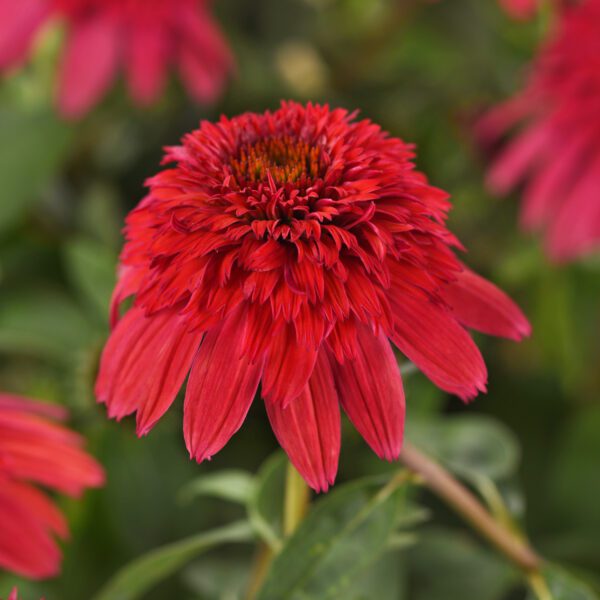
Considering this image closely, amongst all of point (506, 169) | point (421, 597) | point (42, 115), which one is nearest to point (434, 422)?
point (421, 597)

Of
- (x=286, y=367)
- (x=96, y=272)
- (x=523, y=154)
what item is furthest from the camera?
(x=523, y=154)

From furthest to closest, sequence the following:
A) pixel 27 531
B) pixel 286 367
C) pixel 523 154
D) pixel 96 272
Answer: pixel 523 154
pixel 96 272
pixel 27 531
pixel 286 367

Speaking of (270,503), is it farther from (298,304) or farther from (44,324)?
(44,324)

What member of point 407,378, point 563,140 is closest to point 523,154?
point 563,140

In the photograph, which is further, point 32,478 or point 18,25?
point 18,25

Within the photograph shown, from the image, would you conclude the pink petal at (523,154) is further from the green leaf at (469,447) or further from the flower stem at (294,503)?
the flower stem at (294,503)

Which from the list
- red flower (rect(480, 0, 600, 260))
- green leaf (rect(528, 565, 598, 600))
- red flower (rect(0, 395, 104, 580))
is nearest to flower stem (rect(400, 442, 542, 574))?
green leaf (rect(528, 565, 598, 600))

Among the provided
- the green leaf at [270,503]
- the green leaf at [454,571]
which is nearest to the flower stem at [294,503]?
the green leaf at [270,503]

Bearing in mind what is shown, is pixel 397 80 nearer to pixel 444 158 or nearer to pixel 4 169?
pixel 444 158
